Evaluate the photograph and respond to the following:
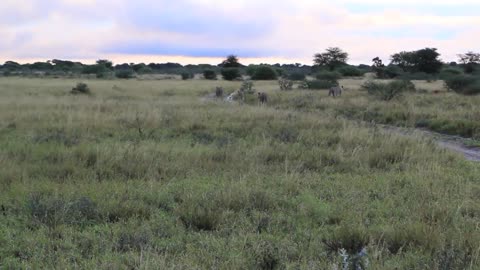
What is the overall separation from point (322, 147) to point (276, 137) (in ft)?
5.67

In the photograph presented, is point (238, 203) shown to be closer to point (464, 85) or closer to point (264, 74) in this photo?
point (464, 85)

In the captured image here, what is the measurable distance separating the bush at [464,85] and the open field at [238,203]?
82.3ft

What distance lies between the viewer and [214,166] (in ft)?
27.9

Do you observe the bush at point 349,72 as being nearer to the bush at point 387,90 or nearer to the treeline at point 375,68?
the treeline at point 375,68

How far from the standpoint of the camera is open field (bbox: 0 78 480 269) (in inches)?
171

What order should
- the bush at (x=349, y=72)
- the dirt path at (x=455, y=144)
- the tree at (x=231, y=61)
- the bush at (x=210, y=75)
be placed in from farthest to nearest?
the tree at (x=231, y=61), the bush at (x=210, y=75), the bush at (x=349, y=72), the dirt path at (x=455, y=144)

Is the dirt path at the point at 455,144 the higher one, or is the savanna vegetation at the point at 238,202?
the savanna vegetation at the point at 238,202

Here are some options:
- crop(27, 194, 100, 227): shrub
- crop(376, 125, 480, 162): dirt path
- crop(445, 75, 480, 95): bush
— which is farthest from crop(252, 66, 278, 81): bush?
crop(27, 194, 100, 227): shrub

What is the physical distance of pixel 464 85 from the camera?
3581 centimetres

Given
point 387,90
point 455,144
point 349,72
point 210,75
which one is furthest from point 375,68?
point 455,144

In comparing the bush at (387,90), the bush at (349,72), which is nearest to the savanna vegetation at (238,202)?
the bush at (387,90)

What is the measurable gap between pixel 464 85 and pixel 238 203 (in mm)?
34386

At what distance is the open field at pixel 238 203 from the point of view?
14.2 ft

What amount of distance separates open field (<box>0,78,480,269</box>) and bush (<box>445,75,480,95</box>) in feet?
82.3
